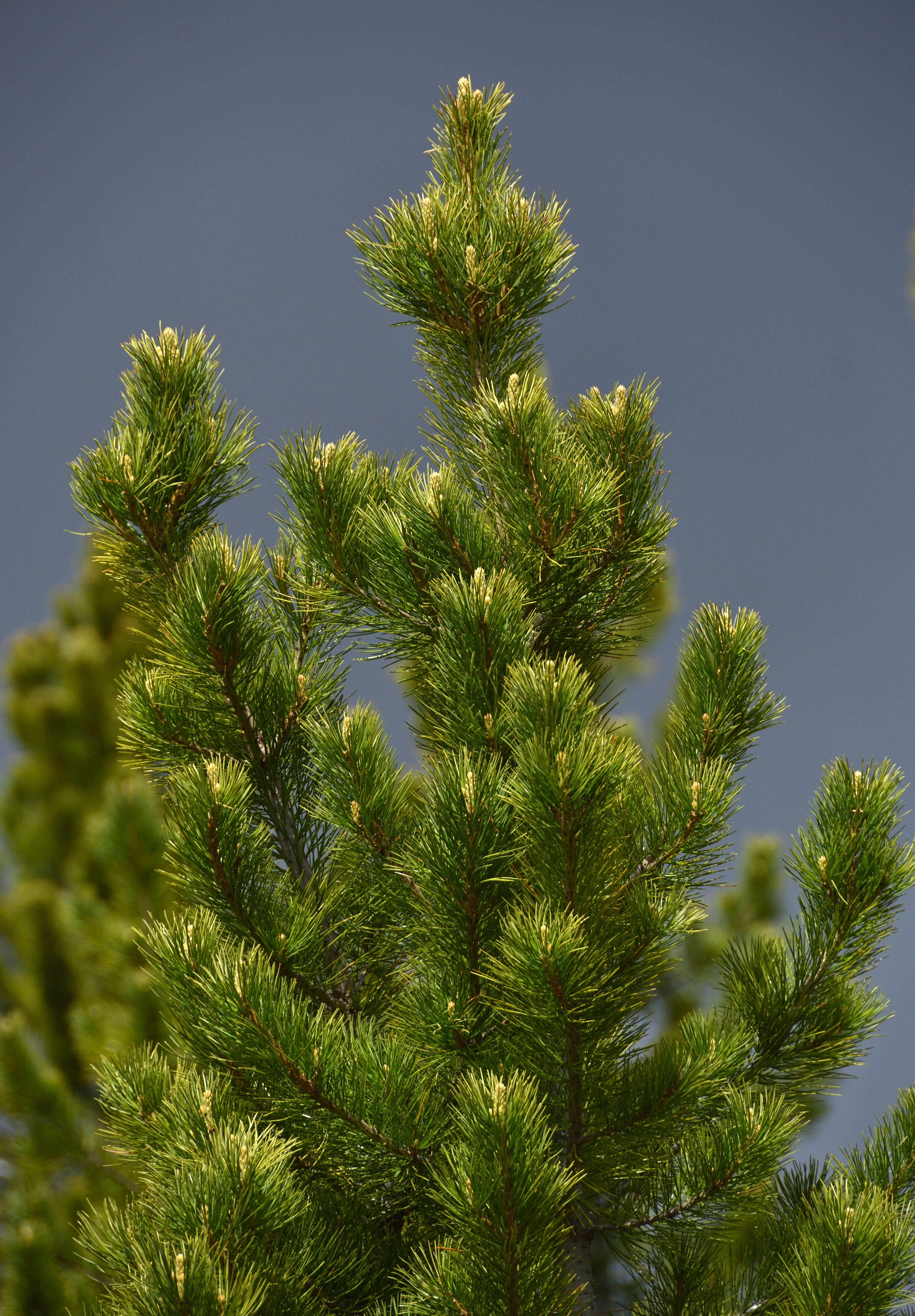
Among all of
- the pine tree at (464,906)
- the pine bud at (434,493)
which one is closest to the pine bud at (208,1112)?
the pine tree at (464,906)

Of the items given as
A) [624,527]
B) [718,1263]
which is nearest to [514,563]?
Answer: [624,527]

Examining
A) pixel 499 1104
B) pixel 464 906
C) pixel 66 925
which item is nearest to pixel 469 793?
pixel 464 906

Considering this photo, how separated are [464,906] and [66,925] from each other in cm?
534

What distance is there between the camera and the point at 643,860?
97.0 inches

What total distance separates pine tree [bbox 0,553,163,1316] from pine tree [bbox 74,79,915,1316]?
2.19 m

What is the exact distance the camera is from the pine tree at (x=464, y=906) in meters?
2.05

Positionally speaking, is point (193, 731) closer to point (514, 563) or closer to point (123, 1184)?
point (514, 563)

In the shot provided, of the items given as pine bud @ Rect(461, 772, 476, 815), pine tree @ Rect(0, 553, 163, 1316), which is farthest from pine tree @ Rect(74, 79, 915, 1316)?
pine tree @ Rect(0, 553, 163, 1316)

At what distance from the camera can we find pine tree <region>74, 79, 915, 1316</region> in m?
2.05

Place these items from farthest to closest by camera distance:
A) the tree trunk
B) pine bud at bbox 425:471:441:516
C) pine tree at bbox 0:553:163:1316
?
pine tree at bbox 0:553:163:1316
pine bud at bbox 425:471:441:516
the tree trunk

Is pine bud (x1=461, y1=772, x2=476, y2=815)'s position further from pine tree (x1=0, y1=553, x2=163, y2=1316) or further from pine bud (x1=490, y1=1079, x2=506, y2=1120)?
pine tree (x1=0, y1=553, x2=163, y2=1316)

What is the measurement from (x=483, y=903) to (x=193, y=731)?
1.01 metres

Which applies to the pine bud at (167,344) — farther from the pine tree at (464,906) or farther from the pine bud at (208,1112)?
the pine bud at (208,1112)

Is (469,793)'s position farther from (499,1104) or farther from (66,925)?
(66,925)
